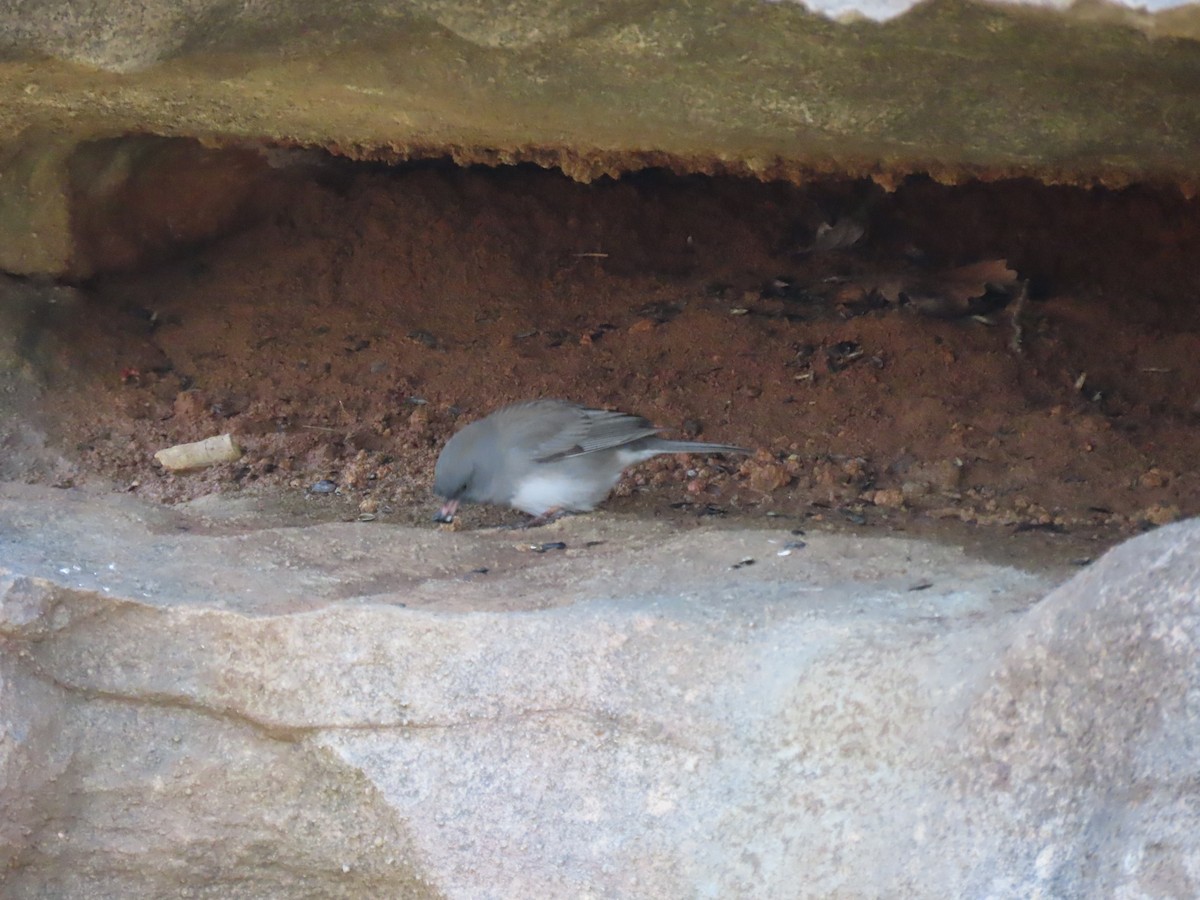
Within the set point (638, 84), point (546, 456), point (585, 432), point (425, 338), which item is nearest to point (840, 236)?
point (425, 338)

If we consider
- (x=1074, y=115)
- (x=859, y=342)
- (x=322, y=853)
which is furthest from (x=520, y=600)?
(x=859, y=342)

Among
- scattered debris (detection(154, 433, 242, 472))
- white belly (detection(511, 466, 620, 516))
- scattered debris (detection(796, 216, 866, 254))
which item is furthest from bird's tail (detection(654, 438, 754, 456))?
scattered debris (detection(796, 216, 866, 254))

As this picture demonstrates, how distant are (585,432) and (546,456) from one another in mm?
183

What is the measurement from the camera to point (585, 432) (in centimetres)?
473

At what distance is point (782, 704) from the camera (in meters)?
2.66

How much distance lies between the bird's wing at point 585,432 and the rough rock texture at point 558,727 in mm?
1272

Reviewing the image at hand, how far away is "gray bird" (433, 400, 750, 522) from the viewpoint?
462cm

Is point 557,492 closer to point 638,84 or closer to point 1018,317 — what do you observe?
point 638,84

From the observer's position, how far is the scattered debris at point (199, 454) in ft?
16.6

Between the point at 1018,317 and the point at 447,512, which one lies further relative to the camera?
Result: the point at 1018,317

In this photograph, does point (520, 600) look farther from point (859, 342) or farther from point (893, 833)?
point (859, 342)

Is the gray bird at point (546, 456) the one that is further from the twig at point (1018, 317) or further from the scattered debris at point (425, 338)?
the twig at point (1018, 317)

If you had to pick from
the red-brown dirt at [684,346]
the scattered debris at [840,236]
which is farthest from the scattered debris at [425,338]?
the scattered debris at [840,236]

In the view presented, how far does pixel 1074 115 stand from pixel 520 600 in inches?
80.8
